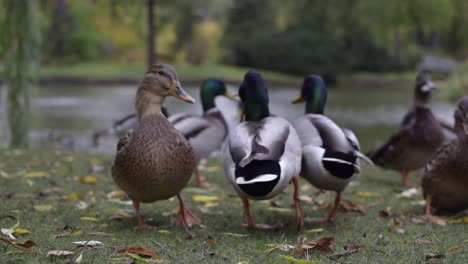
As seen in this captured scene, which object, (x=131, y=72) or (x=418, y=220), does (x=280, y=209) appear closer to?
(x=418, y=220)

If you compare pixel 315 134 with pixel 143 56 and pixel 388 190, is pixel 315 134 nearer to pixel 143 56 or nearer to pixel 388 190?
pixel 388 190

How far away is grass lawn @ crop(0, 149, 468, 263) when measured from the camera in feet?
10.7

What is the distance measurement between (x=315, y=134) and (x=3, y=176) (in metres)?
2.98

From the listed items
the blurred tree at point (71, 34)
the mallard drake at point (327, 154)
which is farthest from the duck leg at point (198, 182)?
the blurred tree at point (71, 34)

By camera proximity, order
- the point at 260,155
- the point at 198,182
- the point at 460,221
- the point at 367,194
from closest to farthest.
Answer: the point at 260,155 → the point at 460,221 → the point at 367,194 → the point at 198,182

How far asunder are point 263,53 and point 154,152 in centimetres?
3186

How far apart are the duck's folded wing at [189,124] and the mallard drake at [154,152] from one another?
173 centimetres

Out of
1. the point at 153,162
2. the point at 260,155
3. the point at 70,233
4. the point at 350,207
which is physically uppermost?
the point at 260,155

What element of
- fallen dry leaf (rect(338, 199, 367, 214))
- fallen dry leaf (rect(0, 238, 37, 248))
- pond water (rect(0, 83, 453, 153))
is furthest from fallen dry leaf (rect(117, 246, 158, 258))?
pond water (rect(0, 83, 453, 153))

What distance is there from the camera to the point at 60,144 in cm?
1123

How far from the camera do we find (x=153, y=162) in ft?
12.4

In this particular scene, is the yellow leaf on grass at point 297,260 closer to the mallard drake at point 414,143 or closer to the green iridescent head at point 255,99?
the green iridescent head at point 255,99

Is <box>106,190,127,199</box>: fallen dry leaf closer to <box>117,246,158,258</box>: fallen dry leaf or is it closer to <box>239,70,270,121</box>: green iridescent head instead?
<box>239,70,270,121</box>: green iridescent head

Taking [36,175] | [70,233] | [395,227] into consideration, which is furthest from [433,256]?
[36,175]
